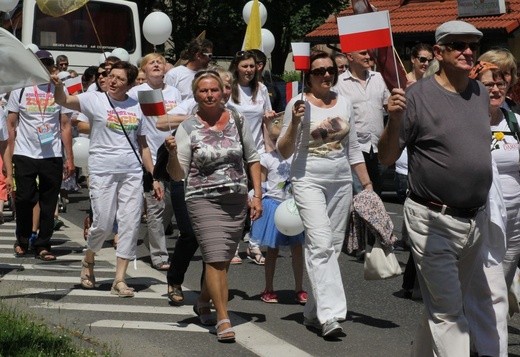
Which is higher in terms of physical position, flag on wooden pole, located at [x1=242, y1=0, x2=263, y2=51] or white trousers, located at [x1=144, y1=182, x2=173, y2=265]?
flag on wooden pole, located at [x1=242, y1=0, x2=263, y2=51]

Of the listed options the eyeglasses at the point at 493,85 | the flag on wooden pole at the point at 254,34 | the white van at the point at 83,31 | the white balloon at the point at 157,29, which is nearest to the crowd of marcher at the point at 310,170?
the eyeglasses at the point at 493,85

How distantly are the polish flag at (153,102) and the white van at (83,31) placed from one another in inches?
628

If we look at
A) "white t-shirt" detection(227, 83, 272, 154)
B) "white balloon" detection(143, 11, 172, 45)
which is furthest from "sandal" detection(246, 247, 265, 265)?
"white balloon" detection(143, 11, 172, 45)

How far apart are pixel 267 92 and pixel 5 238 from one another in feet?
13.2

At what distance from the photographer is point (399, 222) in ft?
51.3

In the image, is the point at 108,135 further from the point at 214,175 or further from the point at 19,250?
the point at 19,250

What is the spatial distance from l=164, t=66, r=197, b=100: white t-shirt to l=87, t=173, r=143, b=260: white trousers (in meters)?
2.71

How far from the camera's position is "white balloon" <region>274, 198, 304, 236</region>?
9.45 metres

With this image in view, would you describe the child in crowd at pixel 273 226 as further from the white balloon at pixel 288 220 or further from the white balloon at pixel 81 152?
the white balloon at pixel 81 152

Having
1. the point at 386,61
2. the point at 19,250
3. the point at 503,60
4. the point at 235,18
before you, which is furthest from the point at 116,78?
the point at 235,18

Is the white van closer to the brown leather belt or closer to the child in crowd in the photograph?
the child in crowd

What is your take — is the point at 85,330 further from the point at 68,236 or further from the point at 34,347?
the point at 68,236

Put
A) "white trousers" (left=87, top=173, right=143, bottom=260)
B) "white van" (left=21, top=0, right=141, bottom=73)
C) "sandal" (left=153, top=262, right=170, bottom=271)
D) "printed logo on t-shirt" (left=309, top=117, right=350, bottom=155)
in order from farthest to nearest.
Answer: "white van" (left=21, top=0, right=141, bottom=73) < "sandal" (left=153, top=262, right=170, bottom=271) < "white trousers" (left=87, top=173, right=143, bottom=260) < "printed logo on t-shirt" (left=309, top=117, right=350, bottom=155)

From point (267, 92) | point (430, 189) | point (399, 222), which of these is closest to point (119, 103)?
point (267, 92)
